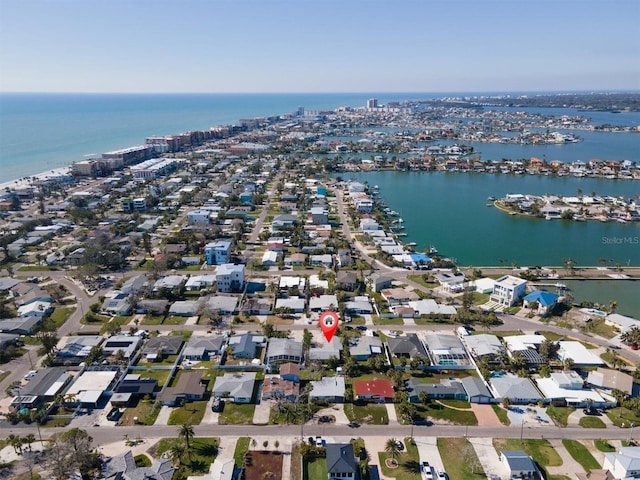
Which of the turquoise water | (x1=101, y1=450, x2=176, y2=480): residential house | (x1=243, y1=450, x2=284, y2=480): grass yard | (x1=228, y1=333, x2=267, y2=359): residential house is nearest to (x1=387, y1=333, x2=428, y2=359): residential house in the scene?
(x1=228, y1=333, x2=267, y2=359): residential house

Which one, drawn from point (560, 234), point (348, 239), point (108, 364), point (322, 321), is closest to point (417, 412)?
point (322, 321)

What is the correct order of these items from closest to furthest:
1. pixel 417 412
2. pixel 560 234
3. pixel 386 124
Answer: pixel 417 412, pixel 560 234, pixel 386 124

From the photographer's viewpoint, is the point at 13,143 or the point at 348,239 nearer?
the point at 348,239

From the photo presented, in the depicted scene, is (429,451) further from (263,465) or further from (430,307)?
(430,307)

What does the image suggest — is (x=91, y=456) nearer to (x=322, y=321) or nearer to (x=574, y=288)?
(x=322, y=321)

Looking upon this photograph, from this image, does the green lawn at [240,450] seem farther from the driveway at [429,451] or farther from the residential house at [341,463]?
the driveway at [429,451]

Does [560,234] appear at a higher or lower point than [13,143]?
lower

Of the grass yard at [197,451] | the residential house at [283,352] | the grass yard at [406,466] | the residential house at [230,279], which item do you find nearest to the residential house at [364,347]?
the residential house at [283,352]
